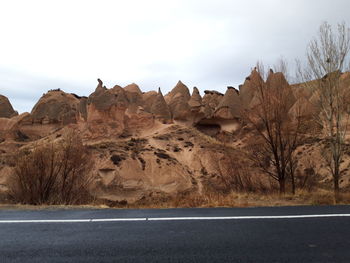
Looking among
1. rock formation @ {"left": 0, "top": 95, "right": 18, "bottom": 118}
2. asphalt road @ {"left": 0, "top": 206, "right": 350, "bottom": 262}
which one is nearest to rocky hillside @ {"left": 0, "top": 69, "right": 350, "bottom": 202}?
rock formation @ {"left": 0, "top": 95, "right": 18, "bottom": 118}

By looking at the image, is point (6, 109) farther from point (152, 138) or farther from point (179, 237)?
point (179, 237)

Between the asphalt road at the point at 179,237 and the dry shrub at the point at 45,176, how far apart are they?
6.51 metres

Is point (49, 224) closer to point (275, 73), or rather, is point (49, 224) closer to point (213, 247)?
point (213, 247)

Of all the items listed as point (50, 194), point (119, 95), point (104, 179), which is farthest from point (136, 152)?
point (50, 194)

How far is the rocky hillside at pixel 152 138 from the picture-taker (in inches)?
1183

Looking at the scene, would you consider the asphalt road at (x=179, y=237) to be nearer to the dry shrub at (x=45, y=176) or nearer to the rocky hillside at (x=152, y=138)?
the dry shrub at (x=45, y=176)

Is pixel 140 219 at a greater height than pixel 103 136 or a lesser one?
lesser

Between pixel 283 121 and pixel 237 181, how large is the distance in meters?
7.77

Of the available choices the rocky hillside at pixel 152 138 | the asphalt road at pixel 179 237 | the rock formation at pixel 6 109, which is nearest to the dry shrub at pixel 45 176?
the rocky hillside at pixel 152 138

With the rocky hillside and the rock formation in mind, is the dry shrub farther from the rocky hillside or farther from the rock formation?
the rock formation

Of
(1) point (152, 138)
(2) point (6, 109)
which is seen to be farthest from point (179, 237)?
(2) point (6, 109)

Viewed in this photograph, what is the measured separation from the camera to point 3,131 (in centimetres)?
4406

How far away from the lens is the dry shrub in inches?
543

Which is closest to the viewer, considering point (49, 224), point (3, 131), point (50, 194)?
point (49, 224)
